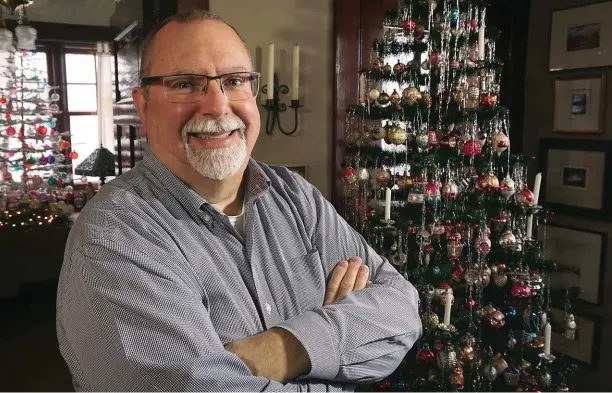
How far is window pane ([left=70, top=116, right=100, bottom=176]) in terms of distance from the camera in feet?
14.1

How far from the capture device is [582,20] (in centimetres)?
255

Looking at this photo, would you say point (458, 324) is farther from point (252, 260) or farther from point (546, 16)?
point (546, 16)

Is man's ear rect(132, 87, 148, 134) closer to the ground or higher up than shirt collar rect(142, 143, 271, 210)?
higher up

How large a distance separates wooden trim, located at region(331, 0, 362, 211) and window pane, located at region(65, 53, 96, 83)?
113 inches

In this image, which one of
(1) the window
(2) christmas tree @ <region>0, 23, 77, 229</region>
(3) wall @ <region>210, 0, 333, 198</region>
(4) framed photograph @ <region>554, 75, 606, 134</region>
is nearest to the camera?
(3) wall @ <region>210, 0, 333, 198</region>

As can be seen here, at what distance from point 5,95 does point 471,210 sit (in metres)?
3.26

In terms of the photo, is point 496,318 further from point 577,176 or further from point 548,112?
point 548,112

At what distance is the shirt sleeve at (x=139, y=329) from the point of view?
783 millimetres

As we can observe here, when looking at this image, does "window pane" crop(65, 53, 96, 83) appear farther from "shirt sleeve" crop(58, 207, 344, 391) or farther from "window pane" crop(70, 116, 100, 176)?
"shirt sleeve" crop(58, 207, 344, 391)

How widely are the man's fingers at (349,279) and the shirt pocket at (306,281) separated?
1.5 inches

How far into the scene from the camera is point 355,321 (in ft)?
3.30

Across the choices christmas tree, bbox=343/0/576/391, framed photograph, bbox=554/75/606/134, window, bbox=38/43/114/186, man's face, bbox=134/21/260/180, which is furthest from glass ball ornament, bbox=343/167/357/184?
window, bbox=38/43/114/186

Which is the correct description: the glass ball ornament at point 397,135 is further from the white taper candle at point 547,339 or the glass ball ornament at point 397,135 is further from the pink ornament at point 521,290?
the white taper candle at point 547,339

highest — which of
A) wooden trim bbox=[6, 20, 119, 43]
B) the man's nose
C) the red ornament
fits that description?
wooden trim bbox=[6, 20, 119, 43]
